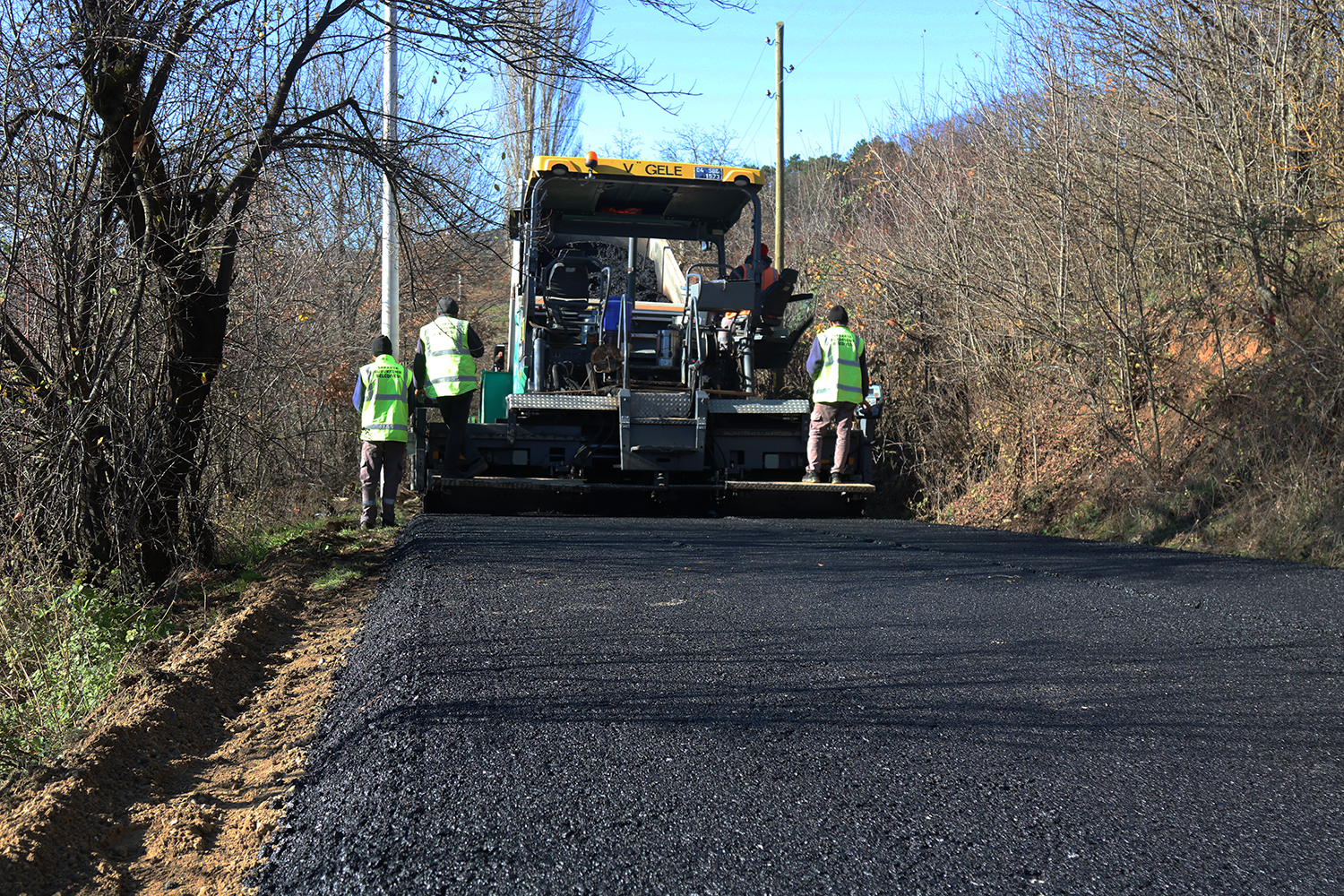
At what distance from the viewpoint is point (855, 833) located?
7.63ft

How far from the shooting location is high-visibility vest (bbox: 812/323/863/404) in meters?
9.28

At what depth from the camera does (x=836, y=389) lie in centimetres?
926

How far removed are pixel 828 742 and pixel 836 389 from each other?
658 cm

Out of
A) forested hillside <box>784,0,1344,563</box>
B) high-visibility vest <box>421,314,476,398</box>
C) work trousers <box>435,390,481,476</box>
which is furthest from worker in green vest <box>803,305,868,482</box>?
high-visibility vest <box>421,314,476,398</box>

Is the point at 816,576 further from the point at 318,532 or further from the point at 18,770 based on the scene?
the point at 318,532

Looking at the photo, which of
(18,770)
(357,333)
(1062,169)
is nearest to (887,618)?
(18,770)

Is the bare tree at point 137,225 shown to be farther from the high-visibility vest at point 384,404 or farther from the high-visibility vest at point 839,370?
the high-visibility vest at point 839,370

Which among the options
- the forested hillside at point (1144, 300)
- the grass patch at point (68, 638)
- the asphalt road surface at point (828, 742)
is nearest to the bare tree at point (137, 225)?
the grass patch at point (68, 638)

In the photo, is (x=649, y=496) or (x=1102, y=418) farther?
(x=649, y=496)

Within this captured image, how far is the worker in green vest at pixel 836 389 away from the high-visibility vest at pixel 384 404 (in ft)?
12.0

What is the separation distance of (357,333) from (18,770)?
1243 centimetres

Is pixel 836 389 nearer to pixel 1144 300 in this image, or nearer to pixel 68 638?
pixel 1144 300

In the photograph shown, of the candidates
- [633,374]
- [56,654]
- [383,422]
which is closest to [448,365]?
[383,422]

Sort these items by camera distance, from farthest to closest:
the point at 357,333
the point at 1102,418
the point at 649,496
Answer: the point at 357,333
the point at 649,496
the point at 1102,418
